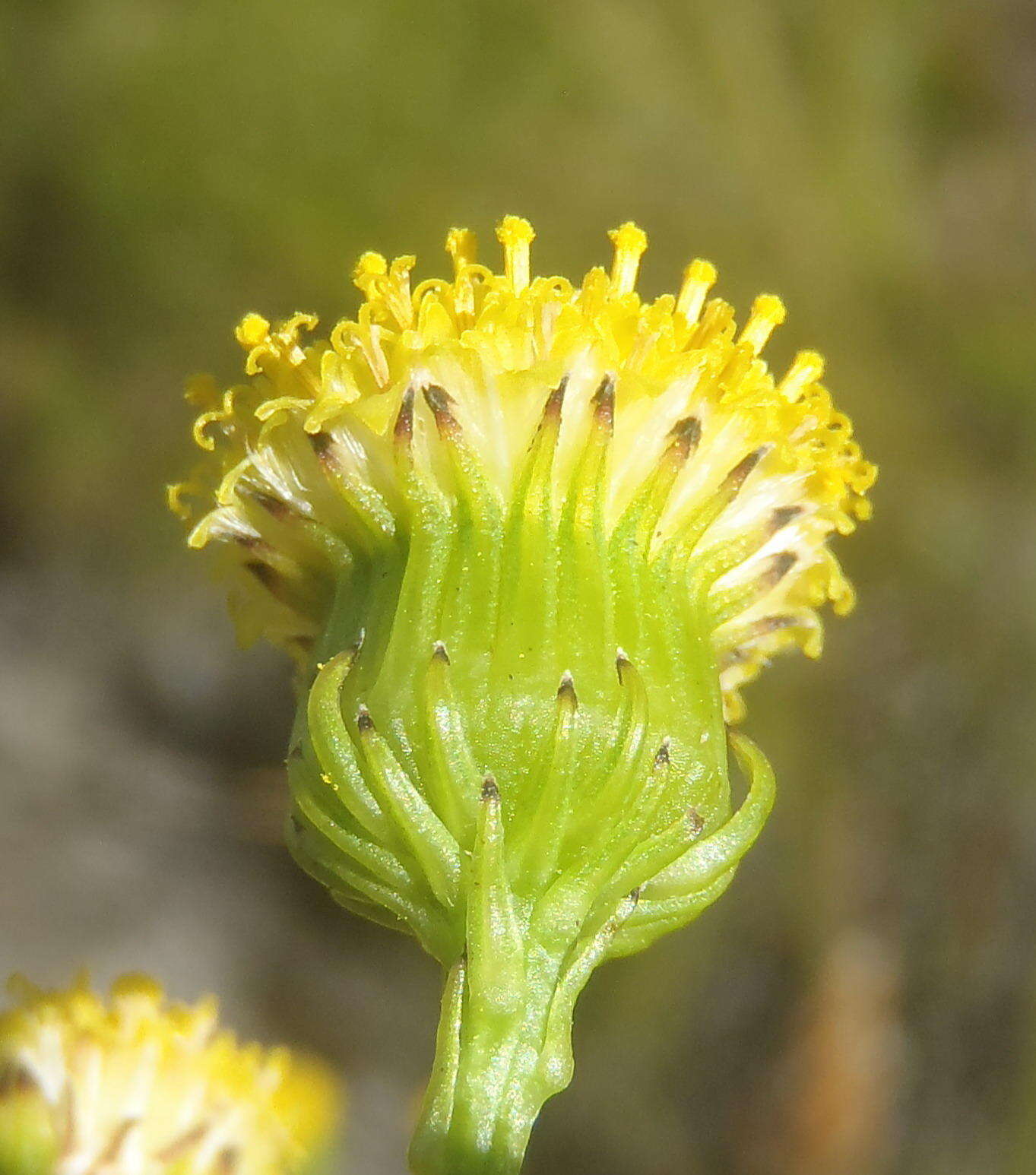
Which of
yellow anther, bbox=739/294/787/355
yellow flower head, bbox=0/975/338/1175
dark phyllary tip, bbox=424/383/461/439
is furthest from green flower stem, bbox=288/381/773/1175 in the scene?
yellow flower head, bbox=0/975/338/1175

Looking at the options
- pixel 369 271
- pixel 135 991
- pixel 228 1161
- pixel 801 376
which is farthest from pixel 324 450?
pixel 228 1161

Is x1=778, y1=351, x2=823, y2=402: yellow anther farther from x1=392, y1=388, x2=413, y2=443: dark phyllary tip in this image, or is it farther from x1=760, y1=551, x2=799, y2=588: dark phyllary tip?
x1=392, y1=388, x2=413, y2=443: dark phyllary tip

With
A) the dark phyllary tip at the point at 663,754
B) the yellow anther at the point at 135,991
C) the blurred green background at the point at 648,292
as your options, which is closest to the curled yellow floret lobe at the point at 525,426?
the dark phyllary tip at the point at 663,754

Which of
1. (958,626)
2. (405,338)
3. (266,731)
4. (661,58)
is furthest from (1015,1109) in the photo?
(661,58)

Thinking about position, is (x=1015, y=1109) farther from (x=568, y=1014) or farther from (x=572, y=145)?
(x=572, y=145)

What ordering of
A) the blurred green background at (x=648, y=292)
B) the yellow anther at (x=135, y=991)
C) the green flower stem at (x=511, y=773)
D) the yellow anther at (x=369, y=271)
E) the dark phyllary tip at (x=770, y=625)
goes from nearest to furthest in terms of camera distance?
the green flower stem at (x=511, y=773)
the yellow anther at (x=369, y=271)
the dark phyllary tip at (x=770, y=625)
the yellow anther at (x=135, y=991)
the blurred green background at (x=648, y=292)

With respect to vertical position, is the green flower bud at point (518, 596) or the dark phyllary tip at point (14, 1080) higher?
the green flower bud at point (518, 596)

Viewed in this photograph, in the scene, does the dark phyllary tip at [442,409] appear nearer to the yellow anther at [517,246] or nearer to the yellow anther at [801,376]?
the yellow anther at [517,246]
